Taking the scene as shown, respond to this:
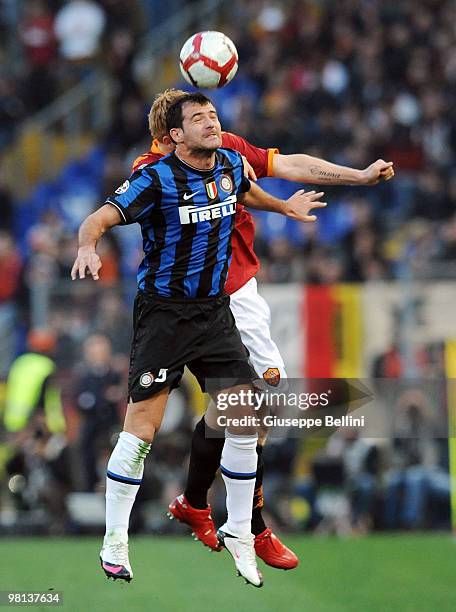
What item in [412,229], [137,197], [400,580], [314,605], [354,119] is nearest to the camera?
[137,197]

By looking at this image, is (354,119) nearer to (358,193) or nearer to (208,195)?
(358,193)

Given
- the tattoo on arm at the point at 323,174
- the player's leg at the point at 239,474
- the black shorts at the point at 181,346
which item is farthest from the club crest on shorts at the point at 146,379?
the tattoo on arm at the point at 323,174

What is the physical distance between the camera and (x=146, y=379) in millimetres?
7527

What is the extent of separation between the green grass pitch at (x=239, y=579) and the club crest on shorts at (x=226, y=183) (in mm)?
2853

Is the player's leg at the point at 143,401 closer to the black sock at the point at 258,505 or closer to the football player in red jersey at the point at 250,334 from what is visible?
the football player in red jersey at the point at 250,334

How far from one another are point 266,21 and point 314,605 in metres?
11.8

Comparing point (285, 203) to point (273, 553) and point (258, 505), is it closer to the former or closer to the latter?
point (258, 505)

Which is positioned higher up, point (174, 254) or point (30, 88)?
point (30, 88)

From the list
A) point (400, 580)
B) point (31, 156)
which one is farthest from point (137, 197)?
point (31, 156)

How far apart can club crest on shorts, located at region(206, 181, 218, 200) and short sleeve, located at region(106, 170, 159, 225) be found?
32 cm

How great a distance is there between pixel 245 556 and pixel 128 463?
0.91m

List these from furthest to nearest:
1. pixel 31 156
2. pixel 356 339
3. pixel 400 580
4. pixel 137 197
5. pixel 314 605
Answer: pixel 31 156
pixel 356 339
pixel 400 580
pixel 314 605
pixel 137 197

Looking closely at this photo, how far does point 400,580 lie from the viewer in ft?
34.7

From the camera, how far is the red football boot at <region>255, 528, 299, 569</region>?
8125 millimetres
